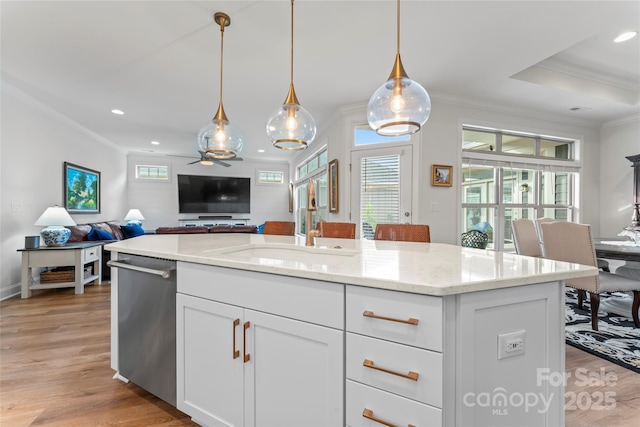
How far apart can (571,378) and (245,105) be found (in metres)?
4.38

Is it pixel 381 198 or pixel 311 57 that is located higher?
pixel 311 57

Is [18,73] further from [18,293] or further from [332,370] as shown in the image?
[332,370]

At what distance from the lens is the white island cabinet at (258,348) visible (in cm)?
100

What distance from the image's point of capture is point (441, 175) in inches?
151

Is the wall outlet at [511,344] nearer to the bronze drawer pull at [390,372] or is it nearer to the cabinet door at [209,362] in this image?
the bronze drawer pull at [390,372]

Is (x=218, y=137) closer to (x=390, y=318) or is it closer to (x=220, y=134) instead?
(x=220, y=134)

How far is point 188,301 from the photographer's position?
1.34m

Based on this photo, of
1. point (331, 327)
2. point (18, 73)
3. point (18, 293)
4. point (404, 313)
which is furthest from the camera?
point (18, 293)

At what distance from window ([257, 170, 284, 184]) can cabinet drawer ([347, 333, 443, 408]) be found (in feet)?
25.2

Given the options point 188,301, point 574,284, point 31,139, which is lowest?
point 574,284

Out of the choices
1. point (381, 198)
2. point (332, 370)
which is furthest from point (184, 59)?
point (332, 370)

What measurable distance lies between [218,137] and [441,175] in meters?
2.92

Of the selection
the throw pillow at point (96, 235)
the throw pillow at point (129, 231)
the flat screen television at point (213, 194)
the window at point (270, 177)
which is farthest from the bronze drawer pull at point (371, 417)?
the window at point (270, 177)

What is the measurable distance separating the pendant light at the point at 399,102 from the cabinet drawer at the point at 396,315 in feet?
3.71
